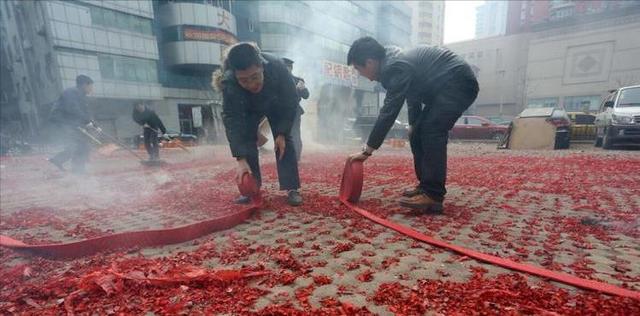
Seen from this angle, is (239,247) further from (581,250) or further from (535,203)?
(535,203)

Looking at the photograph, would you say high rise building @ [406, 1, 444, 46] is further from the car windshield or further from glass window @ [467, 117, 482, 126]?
the car windshield

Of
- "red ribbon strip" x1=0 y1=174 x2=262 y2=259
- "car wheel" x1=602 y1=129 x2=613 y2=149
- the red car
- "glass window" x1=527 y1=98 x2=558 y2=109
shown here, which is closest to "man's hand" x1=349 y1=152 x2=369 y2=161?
"red ribbon strip" x1=0 y1=174 x2=262 y2=259

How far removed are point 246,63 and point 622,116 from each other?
366 inches

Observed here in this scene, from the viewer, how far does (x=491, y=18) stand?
368ft

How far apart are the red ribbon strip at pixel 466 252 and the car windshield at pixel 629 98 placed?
8317mm

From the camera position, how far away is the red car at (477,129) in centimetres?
1473

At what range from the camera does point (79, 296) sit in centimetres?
147

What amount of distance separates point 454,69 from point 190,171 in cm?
550

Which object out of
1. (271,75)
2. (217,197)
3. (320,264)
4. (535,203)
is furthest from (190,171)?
(535,203)

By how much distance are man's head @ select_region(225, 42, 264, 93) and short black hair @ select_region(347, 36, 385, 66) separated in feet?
2.77

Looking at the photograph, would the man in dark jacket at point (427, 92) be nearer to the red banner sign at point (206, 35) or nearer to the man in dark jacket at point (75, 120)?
the man in dark jacket at point (75, 120)

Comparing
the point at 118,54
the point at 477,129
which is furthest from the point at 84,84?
the point at 118,54

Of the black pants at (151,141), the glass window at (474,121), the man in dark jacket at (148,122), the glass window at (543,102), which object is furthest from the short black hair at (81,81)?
the glass window at (543,102)

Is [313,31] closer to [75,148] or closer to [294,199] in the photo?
[75,148]
